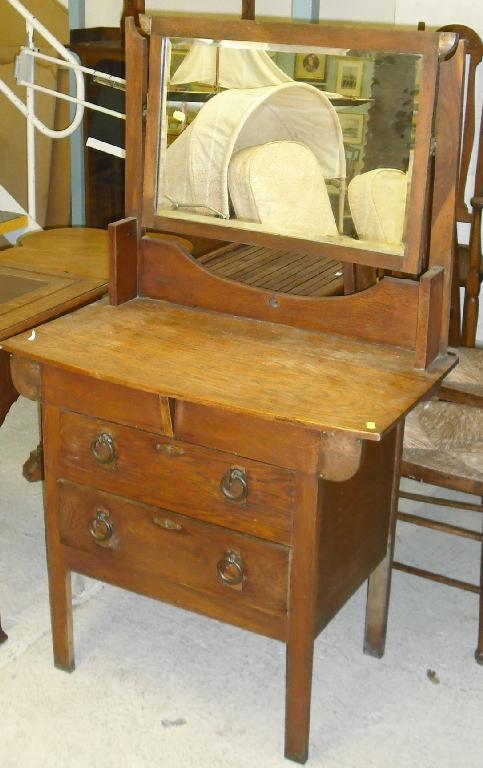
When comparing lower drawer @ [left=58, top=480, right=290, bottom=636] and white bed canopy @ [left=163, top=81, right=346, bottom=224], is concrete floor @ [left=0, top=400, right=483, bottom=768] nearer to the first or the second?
lower drawer @ [left=58, top=480, right=290, bottom=636]

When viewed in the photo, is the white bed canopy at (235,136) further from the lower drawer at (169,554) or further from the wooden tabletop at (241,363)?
the lower drawer at (169,554)

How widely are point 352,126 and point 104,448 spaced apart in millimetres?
837

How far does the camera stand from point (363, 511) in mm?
2219

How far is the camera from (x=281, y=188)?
87.0 inches

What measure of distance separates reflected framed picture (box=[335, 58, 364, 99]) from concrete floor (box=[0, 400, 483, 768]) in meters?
1.36

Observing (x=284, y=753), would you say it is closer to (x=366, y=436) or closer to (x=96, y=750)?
(x=96, y=750)

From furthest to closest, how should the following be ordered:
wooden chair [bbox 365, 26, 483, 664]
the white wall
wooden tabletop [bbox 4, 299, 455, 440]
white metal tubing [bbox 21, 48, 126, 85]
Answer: the white wall, white metal tubing [bbox 21, 48, 126, 85], wooden chair [bbox 365, 26, 483, 664], wooden tabletop [bbox 4, 299, 455, 440]

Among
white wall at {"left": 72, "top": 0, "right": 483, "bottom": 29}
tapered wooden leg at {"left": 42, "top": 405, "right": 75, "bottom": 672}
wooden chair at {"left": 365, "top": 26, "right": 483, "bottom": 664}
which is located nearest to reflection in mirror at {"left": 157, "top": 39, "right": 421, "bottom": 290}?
wooden chair at {"left": 365, "top": 26, "right": 483, "bottom": 664}

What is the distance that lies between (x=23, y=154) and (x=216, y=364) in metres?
3.34

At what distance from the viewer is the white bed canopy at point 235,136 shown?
6.95 feet

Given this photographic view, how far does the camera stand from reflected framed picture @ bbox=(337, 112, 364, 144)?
2053 millimetres

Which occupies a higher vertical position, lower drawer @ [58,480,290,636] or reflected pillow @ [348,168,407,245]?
reflected pillow @ [348,168,407,245]

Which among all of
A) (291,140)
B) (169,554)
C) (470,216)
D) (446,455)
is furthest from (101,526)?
(470,216)

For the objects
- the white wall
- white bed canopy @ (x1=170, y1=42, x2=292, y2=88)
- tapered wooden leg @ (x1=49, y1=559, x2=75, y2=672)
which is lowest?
tapered wooden leg @ (x1=49, y1=559, x2=75, y2=672)
